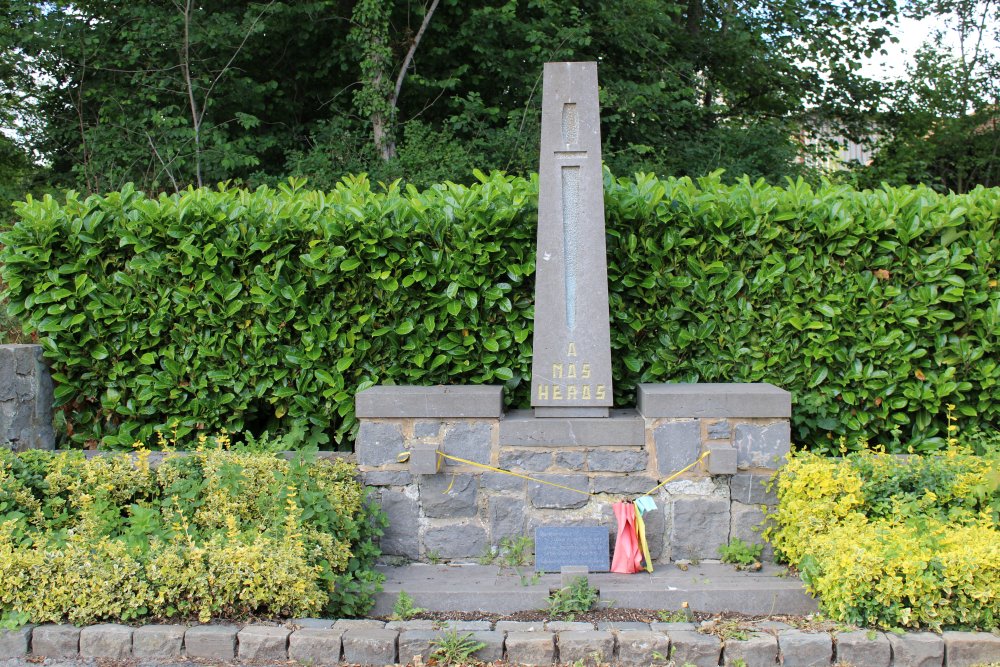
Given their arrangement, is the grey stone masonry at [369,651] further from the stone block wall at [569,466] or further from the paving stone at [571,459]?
the paving stone at [571,459]

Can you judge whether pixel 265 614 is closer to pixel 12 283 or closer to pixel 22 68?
pixel 12 283

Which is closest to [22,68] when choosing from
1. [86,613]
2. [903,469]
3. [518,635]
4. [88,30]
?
[88,30]

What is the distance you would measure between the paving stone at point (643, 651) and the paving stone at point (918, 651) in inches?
35.2

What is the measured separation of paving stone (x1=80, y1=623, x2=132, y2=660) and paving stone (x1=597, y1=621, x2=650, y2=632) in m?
Result: 1.96

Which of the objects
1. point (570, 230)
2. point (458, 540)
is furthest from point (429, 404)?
point (570, 230)

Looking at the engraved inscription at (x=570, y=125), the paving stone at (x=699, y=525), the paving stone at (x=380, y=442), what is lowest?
the paving stone at (x=699, y=525)

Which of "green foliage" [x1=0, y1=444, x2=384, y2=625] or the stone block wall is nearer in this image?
"green foliage" [x1=0, y1=444, x2=384, y2=625]

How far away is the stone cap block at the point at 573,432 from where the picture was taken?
4.28 m

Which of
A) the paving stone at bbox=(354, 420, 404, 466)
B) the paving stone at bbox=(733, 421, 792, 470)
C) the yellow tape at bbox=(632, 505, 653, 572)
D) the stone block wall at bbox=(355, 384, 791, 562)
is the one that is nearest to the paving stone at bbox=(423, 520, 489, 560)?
the stone block wall at bbox=(355, 384, 791, 562)

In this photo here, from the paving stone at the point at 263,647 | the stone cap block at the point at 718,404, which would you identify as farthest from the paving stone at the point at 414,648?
the stone cap block at the point at 718,404

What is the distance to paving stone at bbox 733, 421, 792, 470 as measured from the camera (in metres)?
4.30

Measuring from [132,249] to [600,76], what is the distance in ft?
19.2

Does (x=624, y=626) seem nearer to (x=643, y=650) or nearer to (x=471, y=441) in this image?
(x=643, y=650)

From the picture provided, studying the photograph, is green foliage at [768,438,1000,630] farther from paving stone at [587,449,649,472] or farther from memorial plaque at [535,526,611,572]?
memorial plaque at [535,526,611,572]
